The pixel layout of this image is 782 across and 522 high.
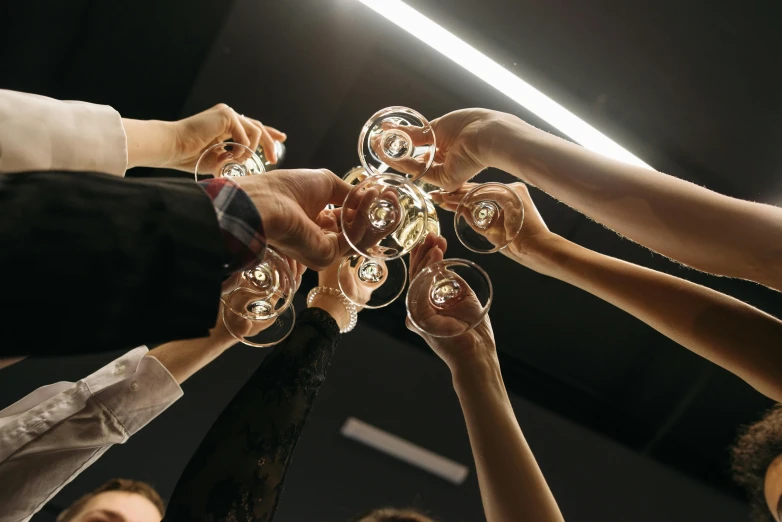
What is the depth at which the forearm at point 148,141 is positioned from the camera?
137 centimetres

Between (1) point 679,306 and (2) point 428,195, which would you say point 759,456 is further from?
(2) point 428,195

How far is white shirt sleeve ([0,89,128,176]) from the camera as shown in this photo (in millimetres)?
1007

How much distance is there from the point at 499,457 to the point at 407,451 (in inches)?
63.1

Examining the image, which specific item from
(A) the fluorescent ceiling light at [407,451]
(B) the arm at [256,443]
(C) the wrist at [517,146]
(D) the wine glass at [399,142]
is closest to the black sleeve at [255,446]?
(B) the arm at [256,443]

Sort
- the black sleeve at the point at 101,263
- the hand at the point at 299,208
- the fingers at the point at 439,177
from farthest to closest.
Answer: the fingers at the point at 439,177 → the hand at the point at 299,208 → the black sleeve at the point at 101,263

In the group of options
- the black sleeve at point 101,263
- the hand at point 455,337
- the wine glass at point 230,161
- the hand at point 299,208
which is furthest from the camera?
the wine glass at point 230,161

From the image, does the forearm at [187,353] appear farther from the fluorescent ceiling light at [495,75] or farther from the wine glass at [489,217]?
the fluorescent ceiling light at [495,75]

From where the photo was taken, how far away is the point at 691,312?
1.13m

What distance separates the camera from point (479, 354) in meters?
1.19

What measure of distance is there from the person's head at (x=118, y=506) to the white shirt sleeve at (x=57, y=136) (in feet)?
3.56

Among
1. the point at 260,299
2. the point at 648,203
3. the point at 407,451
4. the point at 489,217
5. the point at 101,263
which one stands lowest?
the point at 407,451

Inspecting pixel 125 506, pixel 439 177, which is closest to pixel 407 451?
pixel 125 506

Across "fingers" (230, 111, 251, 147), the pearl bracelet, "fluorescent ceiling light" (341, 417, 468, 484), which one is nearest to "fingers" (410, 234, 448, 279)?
the pearl bracelet

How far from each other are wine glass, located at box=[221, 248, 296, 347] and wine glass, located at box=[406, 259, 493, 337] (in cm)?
32
